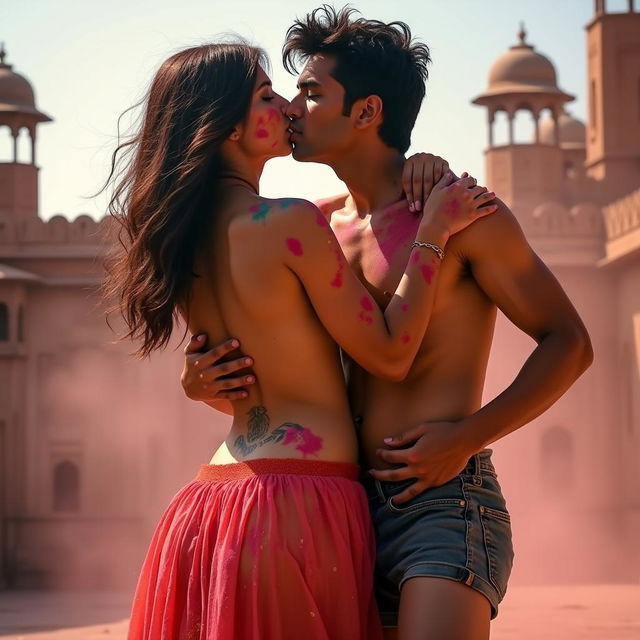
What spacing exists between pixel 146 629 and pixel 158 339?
2.11 ft

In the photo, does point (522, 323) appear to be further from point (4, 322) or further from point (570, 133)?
point (570, 133)

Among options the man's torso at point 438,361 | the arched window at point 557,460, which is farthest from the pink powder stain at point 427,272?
the arched window at point 557,460

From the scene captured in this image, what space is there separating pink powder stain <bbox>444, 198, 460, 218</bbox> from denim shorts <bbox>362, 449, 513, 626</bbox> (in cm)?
54

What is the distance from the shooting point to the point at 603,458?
19.2 metres

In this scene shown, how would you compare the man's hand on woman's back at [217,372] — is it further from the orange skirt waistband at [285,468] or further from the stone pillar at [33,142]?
the stone pillar at [33,142]

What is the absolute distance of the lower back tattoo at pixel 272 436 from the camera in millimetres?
3346

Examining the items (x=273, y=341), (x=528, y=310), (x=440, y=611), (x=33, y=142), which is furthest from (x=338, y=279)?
(x=33, y=142)

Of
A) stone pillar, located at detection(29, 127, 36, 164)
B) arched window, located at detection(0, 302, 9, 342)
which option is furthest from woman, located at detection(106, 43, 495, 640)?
stone pillar, located at detection(29, 127, 36, 164)

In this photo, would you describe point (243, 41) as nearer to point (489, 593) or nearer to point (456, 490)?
point (456, 490)

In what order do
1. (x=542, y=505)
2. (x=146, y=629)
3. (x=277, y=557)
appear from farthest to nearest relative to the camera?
(x=542, y=505), (x=146, y=629), (x=277, y=557)

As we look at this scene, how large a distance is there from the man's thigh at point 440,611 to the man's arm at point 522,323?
285 mm

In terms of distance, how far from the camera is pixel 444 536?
337 cm

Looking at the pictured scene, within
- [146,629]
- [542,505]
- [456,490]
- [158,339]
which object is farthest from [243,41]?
[542,505]

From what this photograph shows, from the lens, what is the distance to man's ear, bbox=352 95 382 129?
3740 mm
